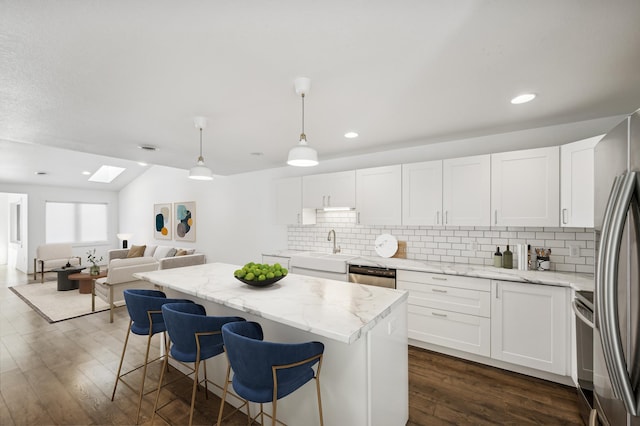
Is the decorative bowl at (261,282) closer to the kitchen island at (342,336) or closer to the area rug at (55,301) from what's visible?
the kitchen island at (342,336)

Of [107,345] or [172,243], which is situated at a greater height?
[172,243]

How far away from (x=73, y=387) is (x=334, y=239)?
336 cm

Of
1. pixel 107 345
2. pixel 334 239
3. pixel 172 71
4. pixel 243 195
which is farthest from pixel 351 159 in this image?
pixel 107 345

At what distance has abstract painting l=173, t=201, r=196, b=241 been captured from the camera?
715 cm

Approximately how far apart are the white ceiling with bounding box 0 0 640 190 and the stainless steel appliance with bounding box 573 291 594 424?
163cm

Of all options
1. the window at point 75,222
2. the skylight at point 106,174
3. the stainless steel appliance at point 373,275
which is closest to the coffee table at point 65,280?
the skylight at point 106,174

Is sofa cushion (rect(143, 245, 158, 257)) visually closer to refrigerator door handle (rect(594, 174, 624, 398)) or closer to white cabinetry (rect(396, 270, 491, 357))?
white cabinetry (rect(396, 270, 491, 357))

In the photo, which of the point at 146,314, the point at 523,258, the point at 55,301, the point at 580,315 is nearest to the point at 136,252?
the point at 55,301

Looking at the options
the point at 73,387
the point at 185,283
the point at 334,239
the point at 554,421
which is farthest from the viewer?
the point at 334,239

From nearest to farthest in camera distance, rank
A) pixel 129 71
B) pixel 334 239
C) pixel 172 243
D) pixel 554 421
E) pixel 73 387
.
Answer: pixel 129 71 → pixel 554 421 → pixel 73 387 → pixel 334 239 → pixel 172 243

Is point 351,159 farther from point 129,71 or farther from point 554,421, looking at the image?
point 554,421

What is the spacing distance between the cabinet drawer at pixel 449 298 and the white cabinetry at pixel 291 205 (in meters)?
1.95

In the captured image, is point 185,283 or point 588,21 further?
point 185,283

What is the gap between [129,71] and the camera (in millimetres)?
1943
